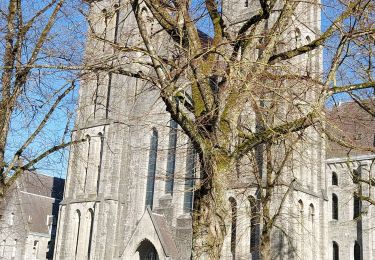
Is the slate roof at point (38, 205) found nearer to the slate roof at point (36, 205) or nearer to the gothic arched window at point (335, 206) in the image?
the slate roof at point (36, 205)

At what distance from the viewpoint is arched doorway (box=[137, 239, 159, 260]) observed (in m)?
28.4

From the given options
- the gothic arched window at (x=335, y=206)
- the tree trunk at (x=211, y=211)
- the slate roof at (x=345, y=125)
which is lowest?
the tree trunk at (x=211, y=211)

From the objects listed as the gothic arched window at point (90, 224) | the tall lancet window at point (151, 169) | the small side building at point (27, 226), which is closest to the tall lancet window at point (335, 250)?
the tall lancet window at point (151, 169)

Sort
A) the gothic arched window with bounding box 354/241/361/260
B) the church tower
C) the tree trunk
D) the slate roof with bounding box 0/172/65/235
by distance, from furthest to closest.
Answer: the slate roof with bounding box 0/172/65/235
the gothic arched window with bounding box 354/241/361/260
the church tower
the tree trunk

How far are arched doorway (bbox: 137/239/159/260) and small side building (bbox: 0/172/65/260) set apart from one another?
18.1 meters

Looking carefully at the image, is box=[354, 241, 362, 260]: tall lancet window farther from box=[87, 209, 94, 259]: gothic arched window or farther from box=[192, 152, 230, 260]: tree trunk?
box=[192, 152, 230, 260]: tree trunk

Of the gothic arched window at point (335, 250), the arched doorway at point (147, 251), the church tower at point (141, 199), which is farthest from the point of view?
the gothic arched window at point (335, 250)

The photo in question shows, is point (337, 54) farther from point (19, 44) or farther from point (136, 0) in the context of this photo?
point (19, 44)

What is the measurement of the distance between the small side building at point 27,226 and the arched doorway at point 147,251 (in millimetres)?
18137

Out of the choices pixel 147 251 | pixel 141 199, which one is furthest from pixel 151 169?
pixel 147 251

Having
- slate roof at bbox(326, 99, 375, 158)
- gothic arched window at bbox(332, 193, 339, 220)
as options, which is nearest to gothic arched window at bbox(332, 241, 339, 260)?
gothic arched window at bbox(332, 193, 339, 220)

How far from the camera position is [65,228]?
1268 inches

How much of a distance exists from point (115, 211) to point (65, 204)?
12.7ft

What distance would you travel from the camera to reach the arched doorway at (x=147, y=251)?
28.4 m
